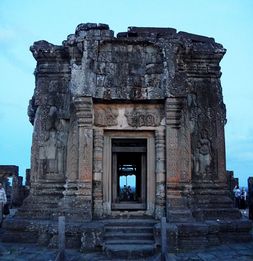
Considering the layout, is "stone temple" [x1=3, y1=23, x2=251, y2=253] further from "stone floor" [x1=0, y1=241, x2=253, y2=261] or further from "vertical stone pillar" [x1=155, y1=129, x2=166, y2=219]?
→ "stone floor" [x1=0, y1=241, x2=253, y2=261]

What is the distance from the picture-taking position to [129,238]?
8375 mm

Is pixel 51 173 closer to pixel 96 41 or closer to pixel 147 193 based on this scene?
pixel 147 193

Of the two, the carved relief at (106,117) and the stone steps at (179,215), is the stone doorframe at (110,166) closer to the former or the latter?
the carved relief at (106,117)

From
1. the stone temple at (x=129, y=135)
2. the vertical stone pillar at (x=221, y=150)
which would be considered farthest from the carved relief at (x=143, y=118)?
the vertical stone pillar at (x=221, y=150)

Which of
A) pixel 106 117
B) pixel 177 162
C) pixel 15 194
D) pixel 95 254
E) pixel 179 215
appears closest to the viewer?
pixel 95 254

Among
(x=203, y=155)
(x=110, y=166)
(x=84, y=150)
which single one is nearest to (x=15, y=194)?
(x=110, y=166)

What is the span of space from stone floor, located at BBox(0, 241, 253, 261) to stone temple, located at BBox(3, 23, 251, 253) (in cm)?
32

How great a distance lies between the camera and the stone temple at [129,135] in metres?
8.99

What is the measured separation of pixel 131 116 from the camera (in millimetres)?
9664

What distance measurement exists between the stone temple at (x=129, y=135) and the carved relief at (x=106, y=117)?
0.03 m

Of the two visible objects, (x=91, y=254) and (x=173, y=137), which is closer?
(x=91, y=254)

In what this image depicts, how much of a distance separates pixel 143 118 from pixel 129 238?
297 centimetres

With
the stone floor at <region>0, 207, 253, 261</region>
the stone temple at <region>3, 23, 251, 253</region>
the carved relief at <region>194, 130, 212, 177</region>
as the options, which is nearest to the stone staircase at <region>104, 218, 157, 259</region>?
the stone temple at <region>3, 23, 251, 253</region>

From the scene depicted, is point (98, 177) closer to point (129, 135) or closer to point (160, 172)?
point (129, 135)
